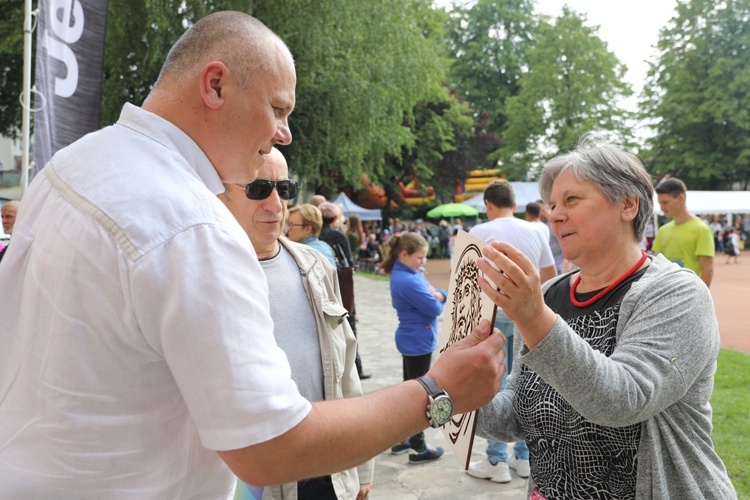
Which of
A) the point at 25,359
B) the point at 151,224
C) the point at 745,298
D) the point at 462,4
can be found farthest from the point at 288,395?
the point at 462,4

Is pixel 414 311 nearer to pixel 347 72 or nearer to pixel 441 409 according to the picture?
pixel 441 409

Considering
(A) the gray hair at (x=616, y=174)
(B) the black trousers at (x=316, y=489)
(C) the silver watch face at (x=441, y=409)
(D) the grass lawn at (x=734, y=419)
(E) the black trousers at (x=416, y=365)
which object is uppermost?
(A) the gray hair at (x=616, y=174)

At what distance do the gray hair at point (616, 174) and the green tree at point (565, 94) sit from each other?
114ft

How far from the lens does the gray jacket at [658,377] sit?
1.66m

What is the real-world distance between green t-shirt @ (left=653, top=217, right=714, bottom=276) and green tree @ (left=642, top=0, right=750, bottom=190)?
3454 cm

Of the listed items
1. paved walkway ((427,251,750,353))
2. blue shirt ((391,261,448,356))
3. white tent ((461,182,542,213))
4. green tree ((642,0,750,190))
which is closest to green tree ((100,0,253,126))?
paved walkway ((427,251,750,353))

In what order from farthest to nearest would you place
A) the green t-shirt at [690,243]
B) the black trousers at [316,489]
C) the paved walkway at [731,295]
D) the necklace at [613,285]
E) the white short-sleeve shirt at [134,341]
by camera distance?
the paved walkway at [731,295] < the green t-shirt at [690,243] < the black trousers at [316,489] < the necklace at [613,285] < the white short-sleeve shirt at [134,341]

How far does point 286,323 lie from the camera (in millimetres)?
2727

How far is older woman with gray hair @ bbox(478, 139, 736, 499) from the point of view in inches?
64.9

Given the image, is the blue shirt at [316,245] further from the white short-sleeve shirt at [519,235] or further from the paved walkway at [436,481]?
the paved walkway at [436,481]

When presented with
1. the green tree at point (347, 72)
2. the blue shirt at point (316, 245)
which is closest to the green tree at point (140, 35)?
the green tree at point (347, 72)

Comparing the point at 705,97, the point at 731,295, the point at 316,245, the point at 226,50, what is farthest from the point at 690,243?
the point at 705,97

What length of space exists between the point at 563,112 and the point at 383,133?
20685mm

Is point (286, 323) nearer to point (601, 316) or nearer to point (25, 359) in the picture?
point (601, 316)
